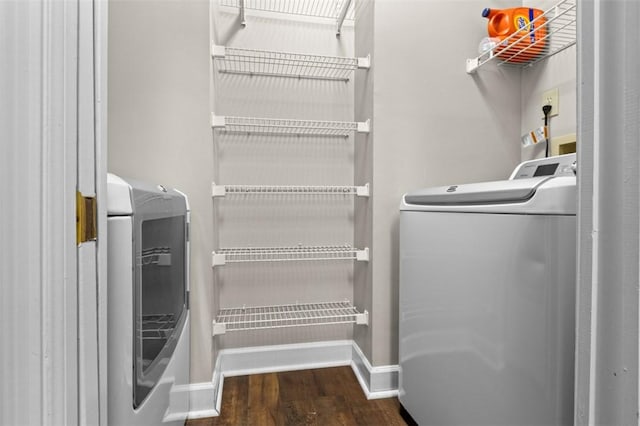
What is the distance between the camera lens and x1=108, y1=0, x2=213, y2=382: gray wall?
1.39 metres

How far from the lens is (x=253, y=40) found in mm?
1866

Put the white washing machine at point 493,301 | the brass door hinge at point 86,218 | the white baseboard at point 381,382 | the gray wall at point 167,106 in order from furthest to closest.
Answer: the white baseboard at point 381,382, the gray wall at point 167,106, the white washing machine at point 493,301, the brass door hinge at point 86,218

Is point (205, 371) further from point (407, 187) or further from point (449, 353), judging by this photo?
point (407, 187)

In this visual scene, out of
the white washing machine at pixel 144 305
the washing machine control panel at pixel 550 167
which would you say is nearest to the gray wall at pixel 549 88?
the washing machine control panel at pixel 550 167

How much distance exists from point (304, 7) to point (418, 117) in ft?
3.10

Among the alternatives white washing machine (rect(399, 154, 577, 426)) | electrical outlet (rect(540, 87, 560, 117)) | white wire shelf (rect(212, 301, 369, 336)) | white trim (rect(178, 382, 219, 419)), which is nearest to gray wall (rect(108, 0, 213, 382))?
white trim (rect(178, 382, 219, 419))

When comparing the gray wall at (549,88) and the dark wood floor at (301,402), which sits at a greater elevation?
the gray wall at (549,88)

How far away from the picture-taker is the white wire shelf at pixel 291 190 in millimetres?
1683

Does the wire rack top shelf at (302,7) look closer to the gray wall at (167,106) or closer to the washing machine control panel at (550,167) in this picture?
the gray wall at (167,106)

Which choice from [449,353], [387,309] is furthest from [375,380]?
[449,353]

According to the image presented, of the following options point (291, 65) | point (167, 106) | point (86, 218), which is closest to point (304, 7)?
point (291, 65)

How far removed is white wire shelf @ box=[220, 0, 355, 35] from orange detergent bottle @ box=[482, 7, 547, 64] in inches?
29.1

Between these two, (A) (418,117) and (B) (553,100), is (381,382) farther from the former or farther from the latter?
(B) (553,100)

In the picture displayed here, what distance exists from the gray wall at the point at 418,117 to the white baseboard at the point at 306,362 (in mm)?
86
